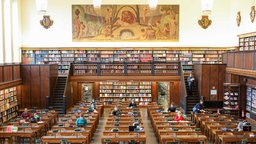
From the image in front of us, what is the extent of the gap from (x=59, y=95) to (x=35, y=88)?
5.24 ft

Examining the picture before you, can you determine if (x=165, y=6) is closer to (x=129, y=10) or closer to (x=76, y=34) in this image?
(x=129, y=10)

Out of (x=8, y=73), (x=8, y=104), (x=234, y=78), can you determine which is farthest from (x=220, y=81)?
(x=8, y=104)

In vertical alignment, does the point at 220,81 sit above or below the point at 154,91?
above

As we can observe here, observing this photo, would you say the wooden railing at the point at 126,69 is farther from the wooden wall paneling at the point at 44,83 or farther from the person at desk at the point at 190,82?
the wooden wall paneling at the point at 44,83

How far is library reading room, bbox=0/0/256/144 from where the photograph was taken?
14.3 m

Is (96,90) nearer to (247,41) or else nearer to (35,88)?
(35,88)

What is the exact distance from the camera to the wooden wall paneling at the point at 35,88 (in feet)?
71.3

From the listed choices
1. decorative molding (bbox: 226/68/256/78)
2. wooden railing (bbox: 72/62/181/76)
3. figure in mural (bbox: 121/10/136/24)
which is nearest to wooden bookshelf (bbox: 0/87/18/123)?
wooden railing (bbox: 72/62/181/76)

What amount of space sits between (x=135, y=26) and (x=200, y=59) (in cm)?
581

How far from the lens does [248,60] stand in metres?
17.0

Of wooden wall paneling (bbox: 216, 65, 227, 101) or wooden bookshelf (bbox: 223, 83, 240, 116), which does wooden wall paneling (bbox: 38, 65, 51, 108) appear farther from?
wooden bookshelf (bbox: 223, 83, 240, 116)

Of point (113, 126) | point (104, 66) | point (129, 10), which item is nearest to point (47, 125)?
point (113, 126)

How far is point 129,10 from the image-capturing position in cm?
2716

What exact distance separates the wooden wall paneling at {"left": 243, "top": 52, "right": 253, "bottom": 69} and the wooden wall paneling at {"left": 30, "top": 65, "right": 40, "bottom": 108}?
12.6 m
